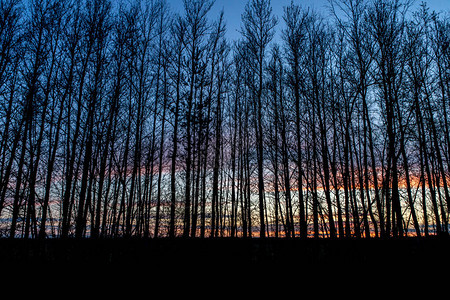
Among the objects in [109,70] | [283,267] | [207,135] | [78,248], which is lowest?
[283,267]

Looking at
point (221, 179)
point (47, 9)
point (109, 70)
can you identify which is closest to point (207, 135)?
point (109, 70)

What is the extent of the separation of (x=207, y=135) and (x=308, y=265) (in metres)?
8.83

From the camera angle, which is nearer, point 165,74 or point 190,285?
point 190,285

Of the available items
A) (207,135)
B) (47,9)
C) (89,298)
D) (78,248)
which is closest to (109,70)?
(47,9)

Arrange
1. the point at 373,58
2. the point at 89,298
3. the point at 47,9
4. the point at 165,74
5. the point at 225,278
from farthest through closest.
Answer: the point at 165,74
the point at 47,9
the point at 373,58
the point at 225,278
the point at 89,298

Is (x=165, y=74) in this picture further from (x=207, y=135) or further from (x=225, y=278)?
(x=225, y=278)

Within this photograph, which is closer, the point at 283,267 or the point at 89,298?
the point at 89,298

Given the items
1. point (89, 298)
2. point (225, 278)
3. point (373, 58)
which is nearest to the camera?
point (89, 298)

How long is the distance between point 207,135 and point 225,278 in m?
8.63

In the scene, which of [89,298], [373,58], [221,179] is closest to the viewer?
[89,298]

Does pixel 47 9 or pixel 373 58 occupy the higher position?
pixel 47 9

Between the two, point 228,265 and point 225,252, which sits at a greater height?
point 225,252

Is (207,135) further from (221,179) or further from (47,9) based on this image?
(47,9)

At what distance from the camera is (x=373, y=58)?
8820 mm
